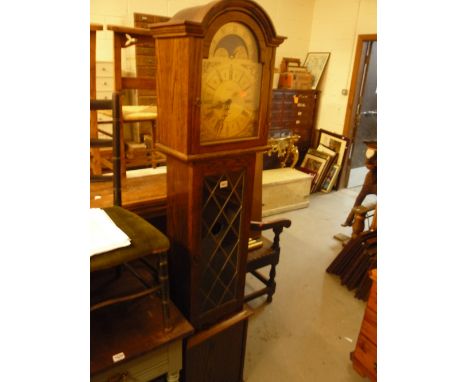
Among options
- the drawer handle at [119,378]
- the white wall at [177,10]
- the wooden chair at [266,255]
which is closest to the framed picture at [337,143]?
the white wall at [177,10]

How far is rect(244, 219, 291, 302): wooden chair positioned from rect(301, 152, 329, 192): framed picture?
2.41 meters

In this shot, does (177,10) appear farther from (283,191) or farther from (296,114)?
(283,191)

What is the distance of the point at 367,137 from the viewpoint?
16.0 ft

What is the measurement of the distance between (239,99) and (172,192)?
430mm

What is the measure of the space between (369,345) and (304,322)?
0.49 meters

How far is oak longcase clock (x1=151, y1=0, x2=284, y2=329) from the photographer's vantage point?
1.08 metres

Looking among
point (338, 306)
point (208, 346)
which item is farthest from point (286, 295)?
point (208, 346)

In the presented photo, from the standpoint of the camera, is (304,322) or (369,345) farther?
(304,322)

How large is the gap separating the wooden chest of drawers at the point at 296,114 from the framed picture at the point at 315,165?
0.34 feet

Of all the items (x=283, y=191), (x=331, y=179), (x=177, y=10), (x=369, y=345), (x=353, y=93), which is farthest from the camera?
(x=331, y=179)

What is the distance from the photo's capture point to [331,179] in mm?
4598

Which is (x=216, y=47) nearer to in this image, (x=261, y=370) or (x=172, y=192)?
(x=172, y=192)

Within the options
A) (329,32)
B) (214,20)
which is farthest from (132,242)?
(329,32)
